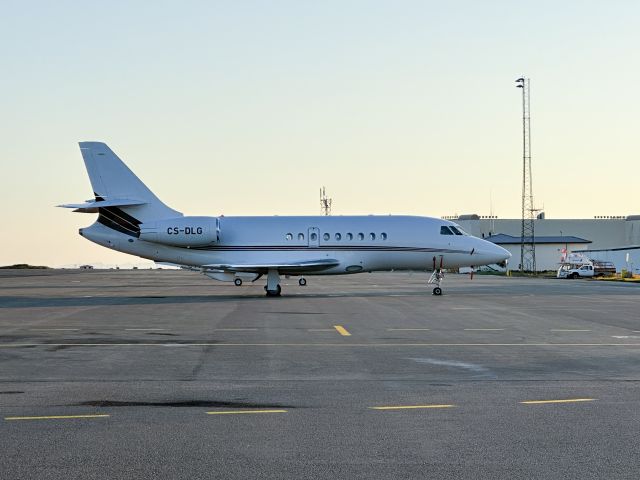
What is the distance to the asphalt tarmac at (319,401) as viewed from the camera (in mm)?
7301

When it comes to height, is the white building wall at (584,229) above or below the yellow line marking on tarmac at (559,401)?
above

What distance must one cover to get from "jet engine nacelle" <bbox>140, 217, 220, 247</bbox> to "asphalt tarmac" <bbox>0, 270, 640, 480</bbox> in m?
17.9

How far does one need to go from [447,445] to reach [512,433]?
926 millimetres

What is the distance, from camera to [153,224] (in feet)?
132

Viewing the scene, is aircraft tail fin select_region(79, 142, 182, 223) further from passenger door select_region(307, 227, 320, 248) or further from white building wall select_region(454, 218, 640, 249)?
white building wall select_region(454, 218, 640, 249)

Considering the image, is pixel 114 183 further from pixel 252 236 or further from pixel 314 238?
pixel 314 238

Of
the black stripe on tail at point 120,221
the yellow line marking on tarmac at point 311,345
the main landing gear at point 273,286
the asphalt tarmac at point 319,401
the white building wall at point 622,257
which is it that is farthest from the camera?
the white building wall at point 622,257

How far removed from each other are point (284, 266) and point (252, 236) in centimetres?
323

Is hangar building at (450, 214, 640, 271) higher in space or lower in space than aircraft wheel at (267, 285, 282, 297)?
higher

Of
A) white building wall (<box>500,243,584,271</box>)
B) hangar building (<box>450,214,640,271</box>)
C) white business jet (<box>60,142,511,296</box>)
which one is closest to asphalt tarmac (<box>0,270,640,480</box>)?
white business jet (<box>60,142,511,296</box>)

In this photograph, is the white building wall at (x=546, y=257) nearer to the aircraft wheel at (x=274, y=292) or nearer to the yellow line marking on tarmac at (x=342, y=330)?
the aircraft wheel at (x=274, y=292)

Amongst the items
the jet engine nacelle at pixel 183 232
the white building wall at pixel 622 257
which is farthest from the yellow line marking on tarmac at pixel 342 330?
the white building wall at pixel 622 257

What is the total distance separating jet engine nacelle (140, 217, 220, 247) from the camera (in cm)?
3997

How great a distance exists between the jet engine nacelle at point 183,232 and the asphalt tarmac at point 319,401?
58.7 feet
